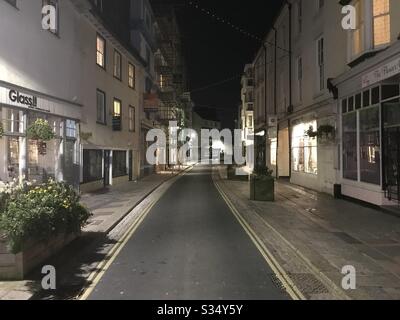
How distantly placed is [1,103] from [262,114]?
2807cm

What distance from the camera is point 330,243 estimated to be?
965 centimetres

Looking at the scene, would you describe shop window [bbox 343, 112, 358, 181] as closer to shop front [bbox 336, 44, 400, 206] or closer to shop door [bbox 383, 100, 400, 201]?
shop front [bbox 336, 44, 400, 206]

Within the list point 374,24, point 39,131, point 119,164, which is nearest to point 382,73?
point 374,24

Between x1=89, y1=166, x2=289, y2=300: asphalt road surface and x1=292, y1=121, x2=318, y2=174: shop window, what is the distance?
1040cm

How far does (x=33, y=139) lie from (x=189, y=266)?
8.90 m

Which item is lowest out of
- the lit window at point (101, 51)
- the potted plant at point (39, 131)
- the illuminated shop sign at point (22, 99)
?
the potted plant at point (39, 131)

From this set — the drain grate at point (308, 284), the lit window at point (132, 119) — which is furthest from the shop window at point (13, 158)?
the lit window at point (132, 119)

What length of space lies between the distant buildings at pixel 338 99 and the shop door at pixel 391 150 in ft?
0.09

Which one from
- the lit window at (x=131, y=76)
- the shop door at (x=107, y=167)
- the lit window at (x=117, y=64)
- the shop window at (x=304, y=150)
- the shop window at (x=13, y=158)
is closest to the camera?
the shop window at (x=13, y=158)

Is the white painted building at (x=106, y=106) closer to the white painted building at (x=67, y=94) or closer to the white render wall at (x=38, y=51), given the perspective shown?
the white painted building at (x=67, y=94)

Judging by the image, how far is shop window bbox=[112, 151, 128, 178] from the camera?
26281mm

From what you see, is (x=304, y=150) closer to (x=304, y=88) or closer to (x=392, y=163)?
(x=304, y=88)

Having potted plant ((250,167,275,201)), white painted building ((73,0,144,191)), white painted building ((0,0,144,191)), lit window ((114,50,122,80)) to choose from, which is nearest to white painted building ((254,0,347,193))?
potted plant ((250,167,275,201))

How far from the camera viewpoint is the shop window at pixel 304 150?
851 inches
